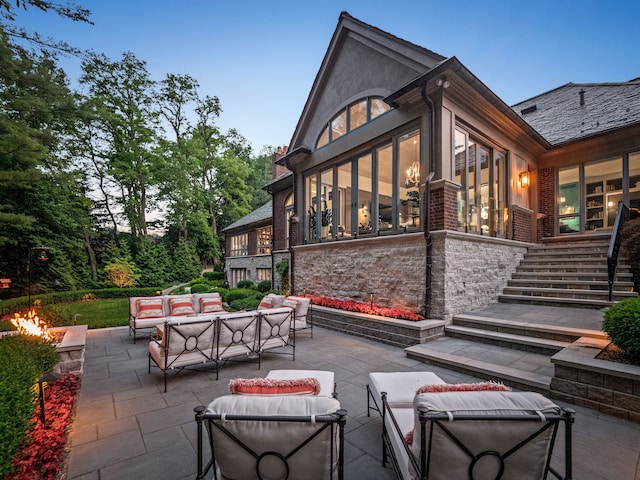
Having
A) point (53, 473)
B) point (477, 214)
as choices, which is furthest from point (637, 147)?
point (53, 473)

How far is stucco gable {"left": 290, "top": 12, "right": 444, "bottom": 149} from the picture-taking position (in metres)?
8.02

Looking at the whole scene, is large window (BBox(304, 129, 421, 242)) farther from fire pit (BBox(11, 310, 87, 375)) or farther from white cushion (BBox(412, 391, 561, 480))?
fire pit (BBox(11, 310, 87, 375))

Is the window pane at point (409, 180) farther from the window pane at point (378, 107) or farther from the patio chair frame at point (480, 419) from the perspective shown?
the patio chair frame at point (480, 419)

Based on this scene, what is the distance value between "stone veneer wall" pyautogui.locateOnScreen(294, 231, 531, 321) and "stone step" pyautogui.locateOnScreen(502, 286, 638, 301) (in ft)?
1.26

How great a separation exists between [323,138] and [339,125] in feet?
2.99

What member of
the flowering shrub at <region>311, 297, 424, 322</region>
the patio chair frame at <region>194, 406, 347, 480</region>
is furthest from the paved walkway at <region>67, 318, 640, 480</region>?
the flowering shrub at <region>311, 297, 424, 322</region>

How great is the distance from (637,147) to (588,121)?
2.05 metres

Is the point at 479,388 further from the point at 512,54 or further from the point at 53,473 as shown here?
the point at 512,54

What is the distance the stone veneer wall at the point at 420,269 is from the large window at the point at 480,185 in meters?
0.57

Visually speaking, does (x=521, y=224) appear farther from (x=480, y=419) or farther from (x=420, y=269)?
(x=480, y=419)

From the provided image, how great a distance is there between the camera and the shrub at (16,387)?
6.50 ft

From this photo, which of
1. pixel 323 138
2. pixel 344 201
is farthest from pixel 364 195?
pixel 323 138

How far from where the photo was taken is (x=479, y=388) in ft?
6.30

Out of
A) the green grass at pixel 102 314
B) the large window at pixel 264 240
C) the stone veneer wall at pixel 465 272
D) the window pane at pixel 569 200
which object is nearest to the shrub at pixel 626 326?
the stone veneer wall at pixel 465 272
